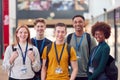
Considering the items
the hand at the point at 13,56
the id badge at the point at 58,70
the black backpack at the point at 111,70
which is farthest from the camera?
the hand at the point at 13,56

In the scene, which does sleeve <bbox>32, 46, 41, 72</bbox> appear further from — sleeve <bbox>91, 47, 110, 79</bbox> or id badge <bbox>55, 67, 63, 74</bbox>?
sleeve <bbox>91, 47, 110, 79</bbox>

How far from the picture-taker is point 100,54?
382 centimetres

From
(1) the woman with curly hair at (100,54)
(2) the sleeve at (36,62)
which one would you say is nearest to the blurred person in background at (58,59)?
(2) the sleeve at (36,62)

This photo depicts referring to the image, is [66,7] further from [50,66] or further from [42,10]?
[50,66]

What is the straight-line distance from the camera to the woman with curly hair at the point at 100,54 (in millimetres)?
3787

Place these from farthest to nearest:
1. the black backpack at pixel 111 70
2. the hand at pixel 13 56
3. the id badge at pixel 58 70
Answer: the hand at pixel 13 56 → the id badge at pixel 58 70 → the black backpack at pixel 111 70

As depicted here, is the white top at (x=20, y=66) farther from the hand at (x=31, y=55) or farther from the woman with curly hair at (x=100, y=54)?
the woman with curly hair at (x=100, y=54)

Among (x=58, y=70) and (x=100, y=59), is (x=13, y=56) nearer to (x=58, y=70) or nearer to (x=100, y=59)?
(x=58, y=70)

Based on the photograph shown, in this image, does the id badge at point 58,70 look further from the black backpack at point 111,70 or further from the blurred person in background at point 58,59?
the black backpack at point 111,70

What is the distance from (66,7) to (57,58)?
76.4ft

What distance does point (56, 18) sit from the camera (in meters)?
26.8

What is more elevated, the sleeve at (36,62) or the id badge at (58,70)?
the sleeve at (36,62)

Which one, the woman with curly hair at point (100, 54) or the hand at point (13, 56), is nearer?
the woman with curly hair at point (100, 54)

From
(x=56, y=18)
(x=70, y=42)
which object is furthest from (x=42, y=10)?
(x=70, y=42)
